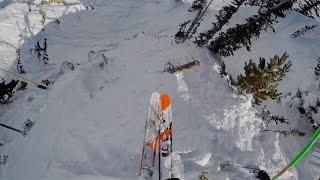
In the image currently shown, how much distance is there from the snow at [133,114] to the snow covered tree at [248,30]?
1.94 feet

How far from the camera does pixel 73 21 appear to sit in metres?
22.3

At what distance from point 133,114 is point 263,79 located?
416cm

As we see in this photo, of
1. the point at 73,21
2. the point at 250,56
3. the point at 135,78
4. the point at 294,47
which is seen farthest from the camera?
the point at 73,21

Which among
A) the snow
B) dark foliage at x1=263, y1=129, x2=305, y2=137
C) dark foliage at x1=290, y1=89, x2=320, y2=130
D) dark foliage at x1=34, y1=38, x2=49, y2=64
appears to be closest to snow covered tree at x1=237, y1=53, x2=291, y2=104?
the snow

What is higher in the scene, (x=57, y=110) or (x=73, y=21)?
(x=73, y=21)

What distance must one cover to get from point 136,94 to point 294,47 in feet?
31.8

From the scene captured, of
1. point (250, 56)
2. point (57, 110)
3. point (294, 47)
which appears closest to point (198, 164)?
point (57, 110)

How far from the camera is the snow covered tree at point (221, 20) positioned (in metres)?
13.8

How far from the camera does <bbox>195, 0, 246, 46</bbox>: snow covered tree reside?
1383 centimetres

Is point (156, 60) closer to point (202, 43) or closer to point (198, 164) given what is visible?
point (202, 43)

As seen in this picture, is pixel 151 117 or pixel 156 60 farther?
pixel 156 60

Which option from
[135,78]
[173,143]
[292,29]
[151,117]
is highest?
[292,29]

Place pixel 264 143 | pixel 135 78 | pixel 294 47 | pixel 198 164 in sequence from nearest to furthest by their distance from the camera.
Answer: pixel 198 164 → pixel 264 143 → pixel 135 78 → pixel 294 47

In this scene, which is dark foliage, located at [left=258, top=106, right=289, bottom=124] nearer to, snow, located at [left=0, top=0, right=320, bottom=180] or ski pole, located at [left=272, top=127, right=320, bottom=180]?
snow, located at [left=0, top=0, right=320, bottom=180]
